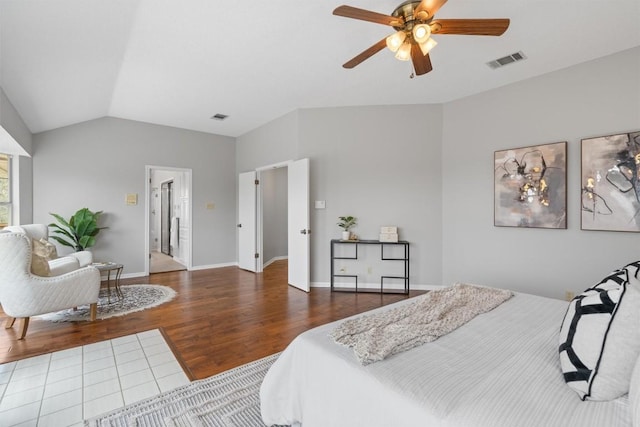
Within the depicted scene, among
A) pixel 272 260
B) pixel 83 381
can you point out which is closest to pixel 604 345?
pixel 83 381

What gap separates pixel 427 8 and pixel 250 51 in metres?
1.75

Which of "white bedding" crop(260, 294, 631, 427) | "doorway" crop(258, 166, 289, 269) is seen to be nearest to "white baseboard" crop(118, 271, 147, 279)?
"doorway" crop(258, 166, 289, 269)

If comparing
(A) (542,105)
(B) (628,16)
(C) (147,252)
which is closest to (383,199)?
(A) (542,105)

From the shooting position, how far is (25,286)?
102 inches

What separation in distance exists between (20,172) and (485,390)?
6.04 metres

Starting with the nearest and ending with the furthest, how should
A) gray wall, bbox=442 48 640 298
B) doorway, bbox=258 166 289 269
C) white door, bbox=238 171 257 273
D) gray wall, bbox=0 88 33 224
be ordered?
1. gray wall, bbox=442 48 640 298
2. gray wall, bbox=0 88 33 224
3. white door, bbox=238 171 257 273
4. doorway, bbox=258 166 289 269

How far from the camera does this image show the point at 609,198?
284 cm

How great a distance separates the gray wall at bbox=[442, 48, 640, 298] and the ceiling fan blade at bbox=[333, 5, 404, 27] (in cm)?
243

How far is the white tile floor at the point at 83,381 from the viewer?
173 centimetres

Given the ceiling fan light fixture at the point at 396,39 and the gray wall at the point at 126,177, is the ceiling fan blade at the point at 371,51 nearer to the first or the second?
the ceiling fan light fixture at the point at 396,39

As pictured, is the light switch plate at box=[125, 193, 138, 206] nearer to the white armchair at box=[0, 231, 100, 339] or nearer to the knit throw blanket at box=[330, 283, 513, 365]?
the white armchair at box=[0, 231, 100, 339]

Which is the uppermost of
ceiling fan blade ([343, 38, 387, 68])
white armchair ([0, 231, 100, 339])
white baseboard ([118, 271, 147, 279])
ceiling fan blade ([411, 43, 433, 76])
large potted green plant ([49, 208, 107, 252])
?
ceiling fan blade ([343, 38, 387, 68])

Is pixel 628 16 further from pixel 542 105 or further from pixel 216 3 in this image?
A: pixel 216 3

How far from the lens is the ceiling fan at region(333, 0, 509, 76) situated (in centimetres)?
185
